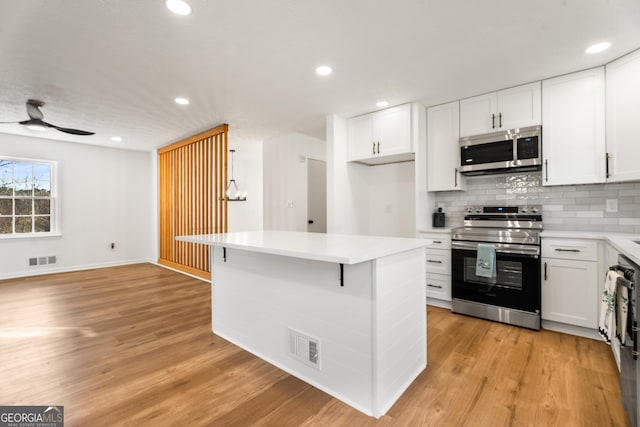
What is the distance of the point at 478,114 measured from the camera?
10.6 ft

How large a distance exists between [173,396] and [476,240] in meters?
2.87

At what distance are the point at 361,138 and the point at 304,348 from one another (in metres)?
2.81

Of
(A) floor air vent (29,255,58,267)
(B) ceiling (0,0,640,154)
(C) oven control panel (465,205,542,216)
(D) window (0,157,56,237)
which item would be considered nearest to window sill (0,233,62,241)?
(D) window (0,157,56,237)

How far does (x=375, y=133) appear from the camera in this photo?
12.4ft

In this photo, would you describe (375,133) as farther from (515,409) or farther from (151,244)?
(151,244)

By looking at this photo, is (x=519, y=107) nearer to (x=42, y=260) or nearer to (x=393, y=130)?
(x=393, y=130)

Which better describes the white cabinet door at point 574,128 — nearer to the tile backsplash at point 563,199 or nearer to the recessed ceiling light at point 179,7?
the tile backsplash at point 563,199

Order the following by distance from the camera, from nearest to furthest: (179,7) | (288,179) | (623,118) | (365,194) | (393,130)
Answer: (179,7) → (623,118) → (393,130) → (365,194) → (288,179)

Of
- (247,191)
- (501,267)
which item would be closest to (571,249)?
(501,267)

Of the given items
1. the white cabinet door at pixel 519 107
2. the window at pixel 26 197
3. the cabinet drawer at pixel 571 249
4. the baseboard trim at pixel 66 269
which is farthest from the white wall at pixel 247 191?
the cabinet drawer at pixel 571 249

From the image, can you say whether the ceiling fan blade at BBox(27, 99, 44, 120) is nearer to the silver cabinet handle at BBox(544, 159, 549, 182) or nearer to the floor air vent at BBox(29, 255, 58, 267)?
the floor air vent at BBox(29, 255, 58, 267)

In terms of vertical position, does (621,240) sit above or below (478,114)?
below

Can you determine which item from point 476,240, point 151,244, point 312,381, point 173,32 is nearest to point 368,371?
point 312,381

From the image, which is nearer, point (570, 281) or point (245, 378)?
point (245, 378)
